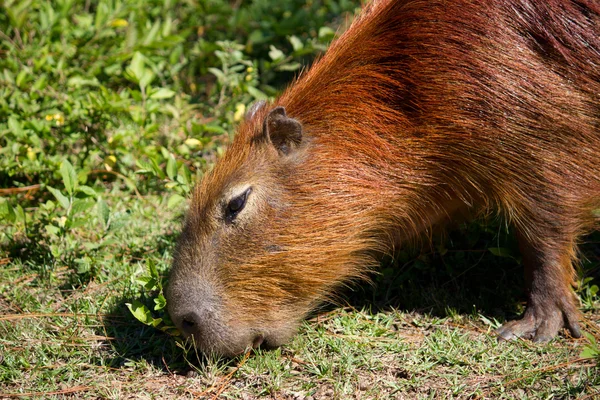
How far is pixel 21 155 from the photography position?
5.11 metres

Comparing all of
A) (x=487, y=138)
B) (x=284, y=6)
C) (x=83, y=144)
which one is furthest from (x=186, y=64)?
(x=487, y=138)

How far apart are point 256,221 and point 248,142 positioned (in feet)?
1.54

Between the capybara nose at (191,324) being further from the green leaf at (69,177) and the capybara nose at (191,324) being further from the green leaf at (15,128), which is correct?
the green leaf at (15,128)

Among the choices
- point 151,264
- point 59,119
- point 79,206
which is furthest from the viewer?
point 59,119

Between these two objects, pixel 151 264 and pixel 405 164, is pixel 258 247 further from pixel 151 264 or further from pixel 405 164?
pixel 405 164

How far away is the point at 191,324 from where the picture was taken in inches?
137

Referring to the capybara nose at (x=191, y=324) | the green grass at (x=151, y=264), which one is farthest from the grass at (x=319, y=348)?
the capybara nose at (x=191, y=324)

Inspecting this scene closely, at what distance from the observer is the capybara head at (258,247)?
138 inches

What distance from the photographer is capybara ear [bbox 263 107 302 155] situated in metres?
3.65

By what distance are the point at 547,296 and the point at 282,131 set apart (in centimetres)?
168

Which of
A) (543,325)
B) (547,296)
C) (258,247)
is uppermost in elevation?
(258,247)

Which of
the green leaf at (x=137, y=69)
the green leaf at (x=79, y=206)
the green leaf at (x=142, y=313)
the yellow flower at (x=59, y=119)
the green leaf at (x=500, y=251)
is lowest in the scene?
the green leaf at (x=142, y=313)

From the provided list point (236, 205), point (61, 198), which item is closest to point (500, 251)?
point (236, 205)

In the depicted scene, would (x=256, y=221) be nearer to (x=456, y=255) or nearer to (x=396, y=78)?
(x=396, y=78)
